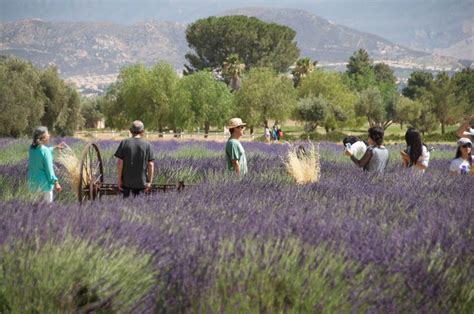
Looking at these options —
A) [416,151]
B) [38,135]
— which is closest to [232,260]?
[38,135]

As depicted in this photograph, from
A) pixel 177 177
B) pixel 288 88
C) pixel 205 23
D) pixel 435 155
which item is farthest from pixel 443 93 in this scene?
pixel 177 177

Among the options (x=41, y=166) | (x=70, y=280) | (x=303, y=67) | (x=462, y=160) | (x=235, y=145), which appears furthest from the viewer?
(x=303, y=67)

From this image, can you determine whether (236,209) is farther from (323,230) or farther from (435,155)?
(435,155)

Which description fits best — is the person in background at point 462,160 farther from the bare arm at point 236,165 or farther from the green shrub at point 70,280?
the green shrub at point 70,280

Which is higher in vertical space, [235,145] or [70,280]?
[235,145]

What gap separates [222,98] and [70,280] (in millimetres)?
59388

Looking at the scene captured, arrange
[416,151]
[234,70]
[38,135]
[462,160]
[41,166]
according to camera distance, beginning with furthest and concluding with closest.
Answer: [234,70] < [416,151] < [462,160] < [41,166] < [38,135]

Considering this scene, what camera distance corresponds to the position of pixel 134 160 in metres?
8.95

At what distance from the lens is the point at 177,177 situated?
1209 cm

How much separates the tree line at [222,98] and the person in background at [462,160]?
36680 millimetres

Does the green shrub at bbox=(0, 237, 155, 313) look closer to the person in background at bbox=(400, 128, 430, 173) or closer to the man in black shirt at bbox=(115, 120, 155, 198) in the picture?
the man in black shirt at bbox=(115, 120, 155, 198)

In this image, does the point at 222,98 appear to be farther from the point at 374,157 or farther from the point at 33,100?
the point at 374,157

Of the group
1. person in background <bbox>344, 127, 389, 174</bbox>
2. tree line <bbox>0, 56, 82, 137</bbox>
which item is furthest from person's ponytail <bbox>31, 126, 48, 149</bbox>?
tree line <bbox>0, 56, 82, 137</bbox>

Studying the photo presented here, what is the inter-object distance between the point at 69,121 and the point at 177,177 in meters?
44.8
